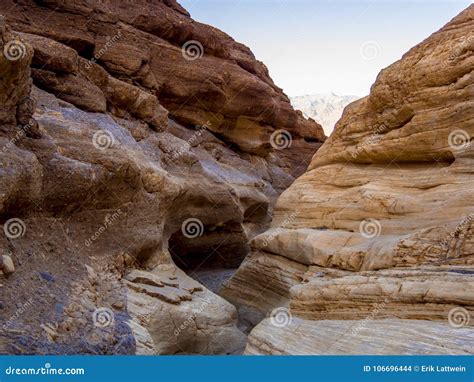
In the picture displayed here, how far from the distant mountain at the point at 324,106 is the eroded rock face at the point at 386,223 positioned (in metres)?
97.5

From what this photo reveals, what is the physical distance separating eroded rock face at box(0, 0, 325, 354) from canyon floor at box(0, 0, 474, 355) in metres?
0.06

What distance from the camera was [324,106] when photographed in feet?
499

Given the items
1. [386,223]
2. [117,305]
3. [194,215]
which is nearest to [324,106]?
[194,215]

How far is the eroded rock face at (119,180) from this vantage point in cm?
922

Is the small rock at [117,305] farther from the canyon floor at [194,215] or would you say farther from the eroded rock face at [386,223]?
the eroded rock face at [386,223]

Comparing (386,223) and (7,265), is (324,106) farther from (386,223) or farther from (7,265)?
(7,265)

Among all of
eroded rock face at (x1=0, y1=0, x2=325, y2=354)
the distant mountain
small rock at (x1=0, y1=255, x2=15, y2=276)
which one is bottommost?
small rock at (x1=0, y1=255, x2=15, y2=276)

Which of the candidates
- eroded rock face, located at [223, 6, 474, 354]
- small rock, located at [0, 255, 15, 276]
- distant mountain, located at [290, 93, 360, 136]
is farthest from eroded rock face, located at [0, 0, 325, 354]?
distant mountain, located at [290, 93, 360, 136]

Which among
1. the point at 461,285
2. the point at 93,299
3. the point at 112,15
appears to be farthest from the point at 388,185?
the point at 112,15

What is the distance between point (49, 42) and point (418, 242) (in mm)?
13691

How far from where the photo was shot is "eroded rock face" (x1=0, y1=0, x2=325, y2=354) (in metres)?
9.22

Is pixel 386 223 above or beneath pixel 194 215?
above

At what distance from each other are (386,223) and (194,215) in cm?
912

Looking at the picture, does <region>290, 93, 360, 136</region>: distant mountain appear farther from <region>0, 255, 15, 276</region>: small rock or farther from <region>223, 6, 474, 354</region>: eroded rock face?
<region>0, 255, 15, 276</region>: small rock
